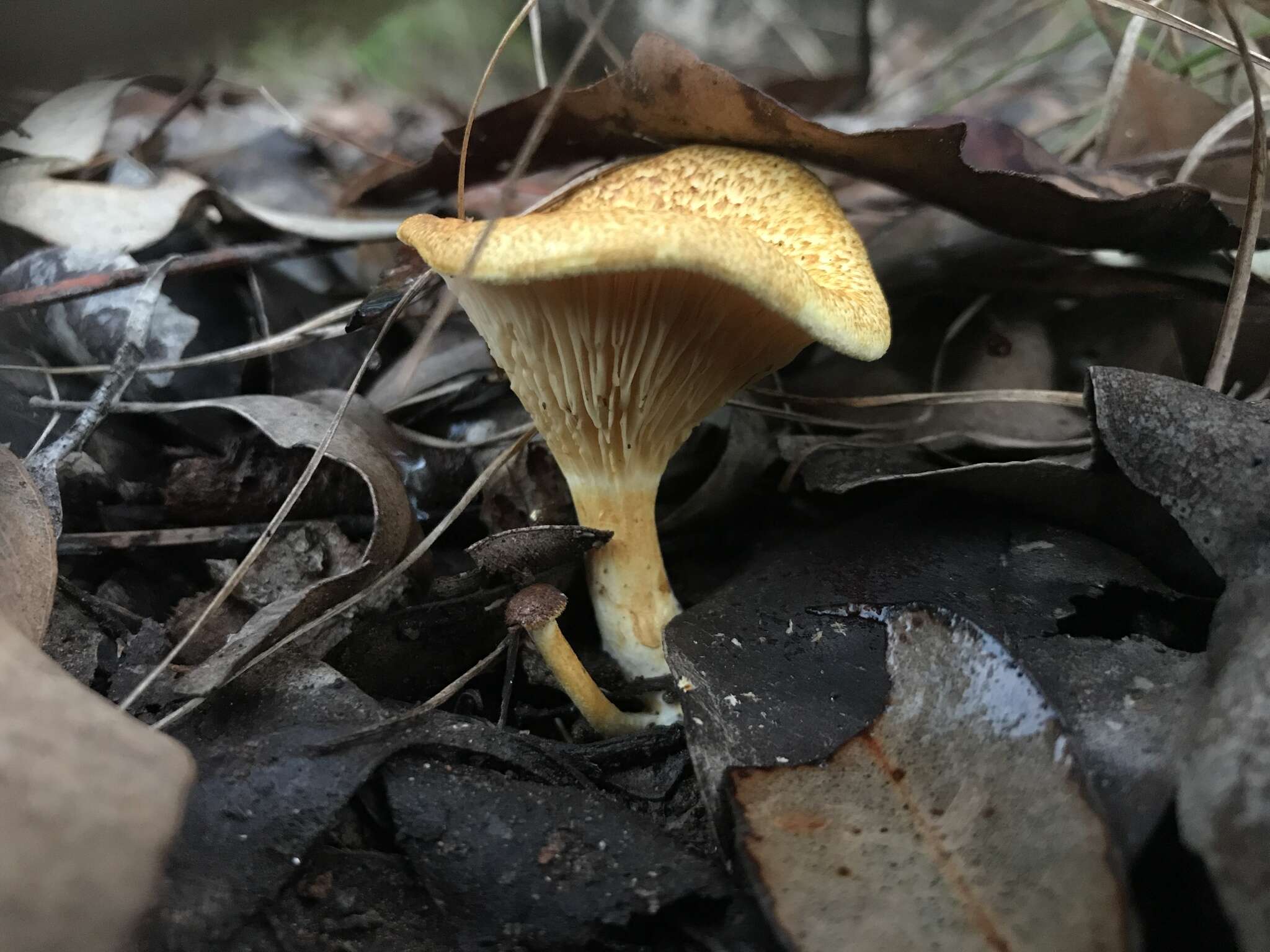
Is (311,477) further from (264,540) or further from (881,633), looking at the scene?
(881,633)

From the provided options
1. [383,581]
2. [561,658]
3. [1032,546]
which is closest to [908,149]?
[1032,546]

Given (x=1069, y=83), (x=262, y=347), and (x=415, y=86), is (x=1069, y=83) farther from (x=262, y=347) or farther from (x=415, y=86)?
(x=262, y=347)

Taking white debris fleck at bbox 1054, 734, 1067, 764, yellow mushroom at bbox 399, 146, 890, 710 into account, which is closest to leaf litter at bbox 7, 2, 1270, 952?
white debris fleck at bbox 1054, 734, 1067, 764

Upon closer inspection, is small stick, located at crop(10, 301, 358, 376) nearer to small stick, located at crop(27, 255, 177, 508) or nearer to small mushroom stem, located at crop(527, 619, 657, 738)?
small stick, located at crop(27, 255, 177, 508)

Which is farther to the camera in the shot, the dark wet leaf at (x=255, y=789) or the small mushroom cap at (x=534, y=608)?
the small mushroom cap at (x=534, y=608)

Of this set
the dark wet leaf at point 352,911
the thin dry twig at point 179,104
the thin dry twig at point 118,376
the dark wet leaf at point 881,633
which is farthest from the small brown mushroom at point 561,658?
the thin dry twig at point 179,104

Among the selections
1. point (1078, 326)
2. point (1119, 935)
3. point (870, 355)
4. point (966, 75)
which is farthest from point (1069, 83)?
point (1119, 935)

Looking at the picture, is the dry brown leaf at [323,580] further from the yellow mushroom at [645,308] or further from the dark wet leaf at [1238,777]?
the dark wet leaf at [1238,777]
